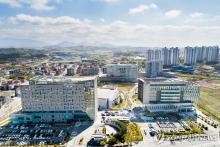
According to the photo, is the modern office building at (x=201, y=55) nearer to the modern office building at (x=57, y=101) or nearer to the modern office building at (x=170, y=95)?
the modern office building at (x=170, y=95)

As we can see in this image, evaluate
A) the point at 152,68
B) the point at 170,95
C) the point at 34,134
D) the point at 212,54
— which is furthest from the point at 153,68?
the point at 34,134

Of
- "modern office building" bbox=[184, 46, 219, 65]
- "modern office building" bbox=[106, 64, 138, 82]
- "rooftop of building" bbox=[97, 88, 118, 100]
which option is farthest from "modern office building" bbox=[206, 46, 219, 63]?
"rooftop of building" bbox=[97, 88, 118, 100]

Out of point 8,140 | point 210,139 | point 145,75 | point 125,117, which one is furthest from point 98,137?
point 145,75

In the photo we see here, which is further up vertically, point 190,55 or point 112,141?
point 190,55

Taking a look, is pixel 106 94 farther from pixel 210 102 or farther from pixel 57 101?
pixel 210 102

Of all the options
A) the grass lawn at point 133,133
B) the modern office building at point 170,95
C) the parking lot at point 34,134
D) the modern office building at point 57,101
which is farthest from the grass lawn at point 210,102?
the parking lot at point 34,134

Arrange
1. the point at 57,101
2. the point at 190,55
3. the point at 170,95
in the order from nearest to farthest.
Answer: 1. the point at 57,101
2. the point at 170,95
3. the point at 190,55

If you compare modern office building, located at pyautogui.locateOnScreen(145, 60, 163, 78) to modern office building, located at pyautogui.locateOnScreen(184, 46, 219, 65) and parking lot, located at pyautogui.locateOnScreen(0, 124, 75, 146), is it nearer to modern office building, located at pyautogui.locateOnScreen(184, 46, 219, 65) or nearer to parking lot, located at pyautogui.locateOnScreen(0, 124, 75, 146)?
modern office building, located at pyautogui.locateOnScreen(184, 46, 219, 65)
